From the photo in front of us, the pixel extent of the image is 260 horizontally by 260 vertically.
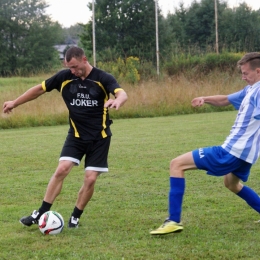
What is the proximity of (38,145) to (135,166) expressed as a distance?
405 centimetres

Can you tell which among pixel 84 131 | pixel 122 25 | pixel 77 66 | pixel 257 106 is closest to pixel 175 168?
pixel 257 106

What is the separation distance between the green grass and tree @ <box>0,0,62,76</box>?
1831 inches

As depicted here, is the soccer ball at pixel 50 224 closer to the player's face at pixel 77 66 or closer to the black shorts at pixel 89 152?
the black shorts at pixel 89 152

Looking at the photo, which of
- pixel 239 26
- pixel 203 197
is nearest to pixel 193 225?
pixel 203 197

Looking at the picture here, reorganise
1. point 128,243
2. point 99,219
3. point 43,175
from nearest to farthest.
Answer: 1. point 128,243
2. point 99,219
3. point 43,175

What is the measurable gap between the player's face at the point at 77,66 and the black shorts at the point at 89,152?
27.9 inches

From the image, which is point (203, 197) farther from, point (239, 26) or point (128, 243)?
point (239, 26)

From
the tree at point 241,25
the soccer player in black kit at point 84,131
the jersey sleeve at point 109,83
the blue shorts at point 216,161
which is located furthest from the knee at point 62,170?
the tree at point 241,25

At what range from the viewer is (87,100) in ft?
18.8

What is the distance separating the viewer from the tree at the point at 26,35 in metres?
57.1

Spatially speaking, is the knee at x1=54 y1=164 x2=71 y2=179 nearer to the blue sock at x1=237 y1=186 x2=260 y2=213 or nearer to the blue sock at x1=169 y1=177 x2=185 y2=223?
the blue sock at x1=169 y1=177 x2=185 y2=223

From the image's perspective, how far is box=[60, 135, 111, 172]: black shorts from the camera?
5766 mm

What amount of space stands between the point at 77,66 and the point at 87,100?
1.29 feet

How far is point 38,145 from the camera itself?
42.6 feet
